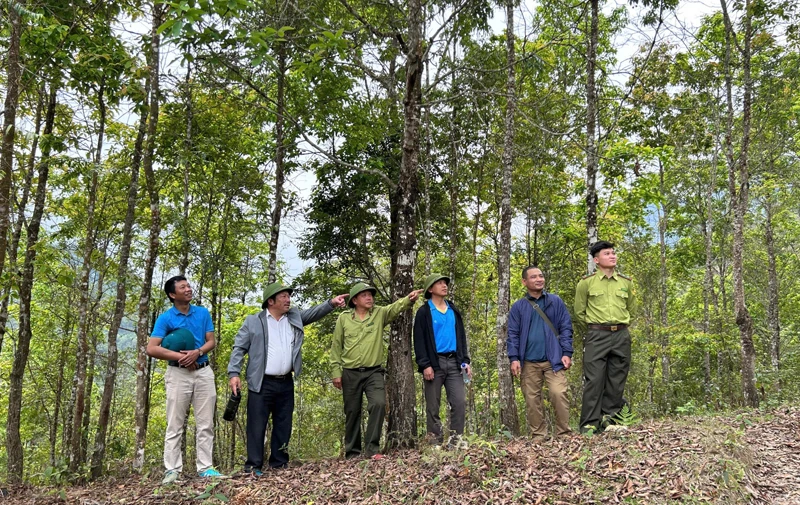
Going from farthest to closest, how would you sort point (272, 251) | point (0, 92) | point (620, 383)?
point (272, 251) < point (0, 92) < point (620, 383)

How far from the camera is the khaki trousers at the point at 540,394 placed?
5.76 m

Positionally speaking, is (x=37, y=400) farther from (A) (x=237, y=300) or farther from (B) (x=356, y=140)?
(B) (x=356, y=140)

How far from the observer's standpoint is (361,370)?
19.4 feet

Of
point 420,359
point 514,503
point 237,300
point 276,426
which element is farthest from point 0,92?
point 237,300

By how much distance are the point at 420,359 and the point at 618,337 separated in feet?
8.27

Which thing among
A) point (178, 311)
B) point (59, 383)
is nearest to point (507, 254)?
point (178, 311)

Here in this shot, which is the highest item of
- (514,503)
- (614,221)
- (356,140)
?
(356,140)

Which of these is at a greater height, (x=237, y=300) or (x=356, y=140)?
(x=356, y=140)

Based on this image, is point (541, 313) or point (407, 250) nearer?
point (407, 250)

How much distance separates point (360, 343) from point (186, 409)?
2.05 m

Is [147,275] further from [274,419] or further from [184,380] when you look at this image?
[274,419]

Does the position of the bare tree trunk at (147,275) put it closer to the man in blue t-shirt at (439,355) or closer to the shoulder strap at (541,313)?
the man in blue t-shirt at (439,355)

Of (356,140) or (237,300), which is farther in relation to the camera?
(237,300)

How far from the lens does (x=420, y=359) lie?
5.67 metres
